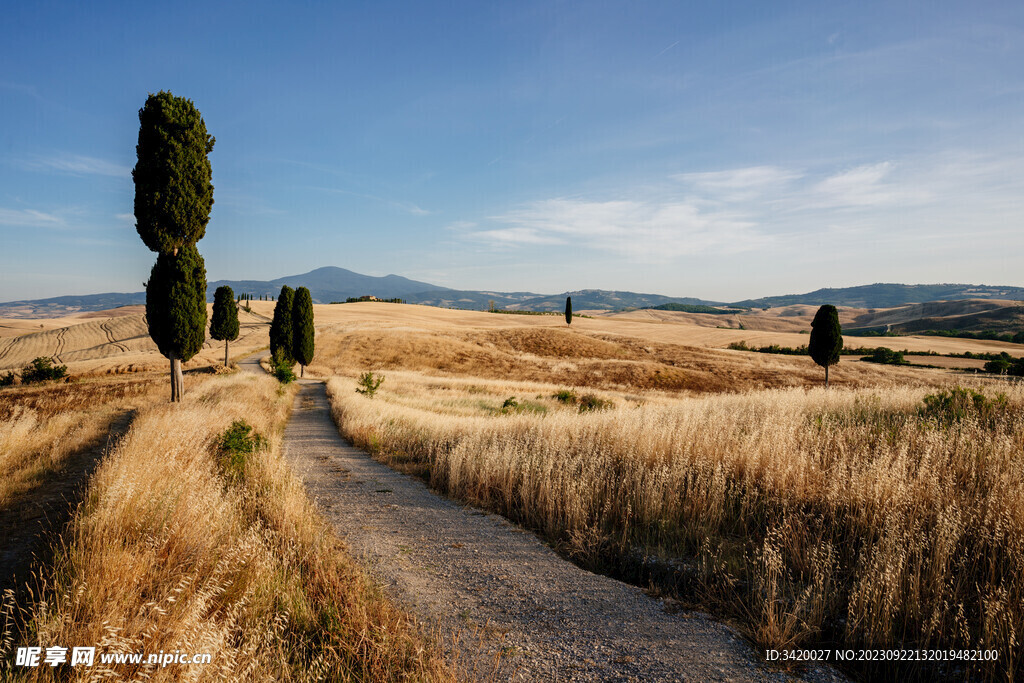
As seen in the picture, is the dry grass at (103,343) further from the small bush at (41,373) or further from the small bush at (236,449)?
the small bush at (236,449)

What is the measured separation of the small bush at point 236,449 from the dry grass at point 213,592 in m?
1.64

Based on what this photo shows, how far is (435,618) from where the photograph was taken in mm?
4418

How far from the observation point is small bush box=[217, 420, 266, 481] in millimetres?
8578

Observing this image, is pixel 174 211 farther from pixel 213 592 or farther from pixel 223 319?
pixel 223 319

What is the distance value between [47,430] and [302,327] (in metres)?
30.7

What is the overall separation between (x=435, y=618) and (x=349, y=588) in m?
0.93

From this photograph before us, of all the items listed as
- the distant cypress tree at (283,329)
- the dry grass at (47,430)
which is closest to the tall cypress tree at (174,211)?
the dry grass at (47,430)

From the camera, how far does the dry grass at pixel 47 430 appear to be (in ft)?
28.2

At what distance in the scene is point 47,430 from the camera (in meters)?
11.8

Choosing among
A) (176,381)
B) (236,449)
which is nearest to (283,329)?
(176,381)

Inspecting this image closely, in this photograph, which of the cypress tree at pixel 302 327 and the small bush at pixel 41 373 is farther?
the cypress tree at pixel 302 327

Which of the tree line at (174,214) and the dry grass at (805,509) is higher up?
the tree line at (174,214)

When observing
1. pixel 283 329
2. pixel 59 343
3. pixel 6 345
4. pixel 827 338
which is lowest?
pixel 6 345

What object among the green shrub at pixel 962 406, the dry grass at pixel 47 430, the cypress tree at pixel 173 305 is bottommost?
the dry grass at pixel 47 430
